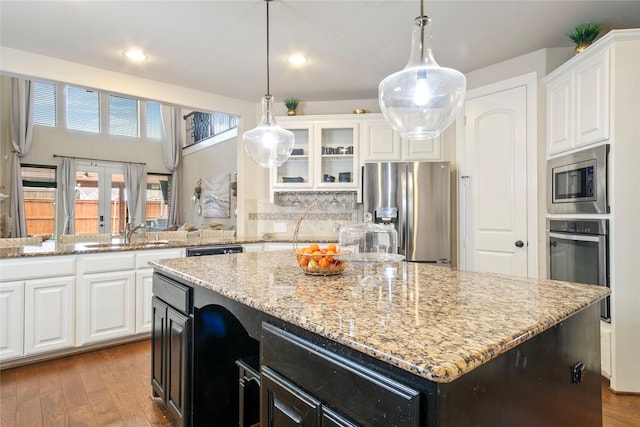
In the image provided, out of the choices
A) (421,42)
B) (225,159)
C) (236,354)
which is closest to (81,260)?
(236,354)

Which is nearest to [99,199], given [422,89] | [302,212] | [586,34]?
[302,212]

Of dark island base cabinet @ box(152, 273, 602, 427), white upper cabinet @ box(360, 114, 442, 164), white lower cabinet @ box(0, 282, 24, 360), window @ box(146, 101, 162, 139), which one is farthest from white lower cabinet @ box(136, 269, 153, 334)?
window @ box(146, 101, 162, 139)

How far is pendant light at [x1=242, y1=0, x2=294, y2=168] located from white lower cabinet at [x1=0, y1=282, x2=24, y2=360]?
1940 millimetres

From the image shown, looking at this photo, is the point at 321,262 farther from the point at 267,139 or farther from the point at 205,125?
the point at 205,125

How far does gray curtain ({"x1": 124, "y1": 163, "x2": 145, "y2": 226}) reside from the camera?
8.48 meters

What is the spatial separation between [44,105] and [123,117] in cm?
151

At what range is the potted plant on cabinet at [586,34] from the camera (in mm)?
2547

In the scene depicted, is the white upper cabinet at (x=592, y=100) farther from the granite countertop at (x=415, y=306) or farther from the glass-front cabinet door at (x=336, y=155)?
the glass-front cabinet door at (x=336, y=155)

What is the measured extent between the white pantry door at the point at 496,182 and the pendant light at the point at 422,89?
183 centimetres

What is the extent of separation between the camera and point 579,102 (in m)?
2.50

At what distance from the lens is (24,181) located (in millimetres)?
7105

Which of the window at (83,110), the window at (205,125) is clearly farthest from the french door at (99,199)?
the window at (205,125)

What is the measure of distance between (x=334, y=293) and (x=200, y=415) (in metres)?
1.02

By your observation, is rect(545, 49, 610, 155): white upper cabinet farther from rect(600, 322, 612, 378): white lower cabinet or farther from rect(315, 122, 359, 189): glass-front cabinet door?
rect(315, 122, 359, 189): glass-front cabinet door
